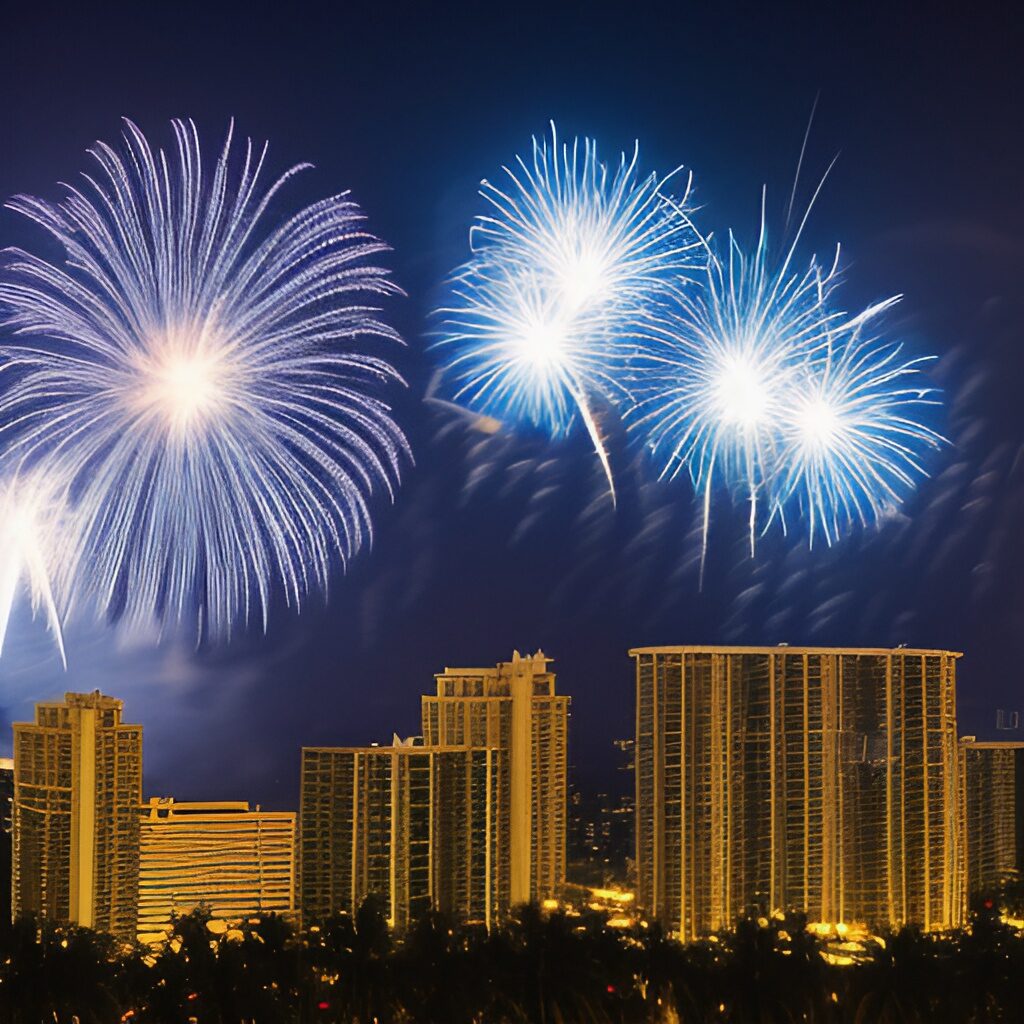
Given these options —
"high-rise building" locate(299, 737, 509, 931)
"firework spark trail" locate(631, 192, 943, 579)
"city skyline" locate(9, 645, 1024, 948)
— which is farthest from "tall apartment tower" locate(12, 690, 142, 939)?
"firework spark trail" locate(631, 192, 943, 579)

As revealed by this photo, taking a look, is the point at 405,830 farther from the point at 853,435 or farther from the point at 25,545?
the point at 853,435

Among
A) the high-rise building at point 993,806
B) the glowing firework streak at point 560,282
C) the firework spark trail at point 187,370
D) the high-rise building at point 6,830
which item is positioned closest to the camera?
the firework spark trail at point 187,370

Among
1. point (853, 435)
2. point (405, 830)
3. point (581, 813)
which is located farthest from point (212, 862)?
point (853, 435)

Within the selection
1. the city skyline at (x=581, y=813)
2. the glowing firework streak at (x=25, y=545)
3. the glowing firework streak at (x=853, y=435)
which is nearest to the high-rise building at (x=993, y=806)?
the city skyline at (x=581, y=813)

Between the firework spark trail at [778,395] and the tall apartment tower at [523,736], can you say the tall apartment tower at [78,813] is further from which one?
the firework spark trail at [778,395]

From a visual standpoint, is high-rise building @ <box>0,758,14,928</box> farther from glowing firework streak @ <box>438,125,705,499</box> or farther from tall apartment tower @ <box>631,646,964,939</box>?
tall apartment tower @ <box>631,646,964,939</box>
